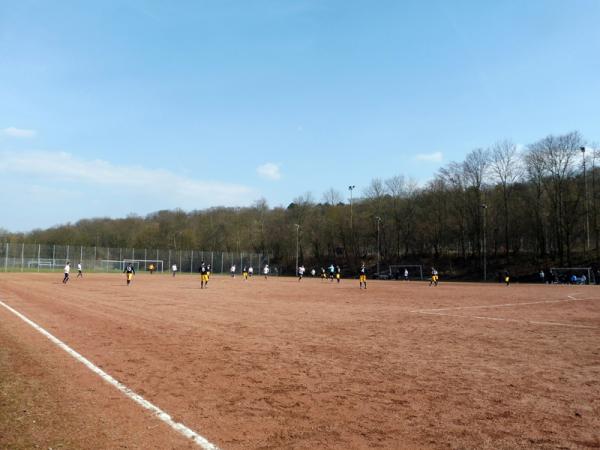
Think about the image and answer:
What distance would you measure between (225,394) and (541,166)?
66.5 m

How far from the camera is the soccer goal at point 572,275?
165ft

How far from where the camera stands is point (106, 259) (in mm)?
75000

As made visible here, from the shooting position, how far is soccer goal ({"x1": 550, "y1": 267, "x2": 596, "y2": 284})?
50188 millimetres

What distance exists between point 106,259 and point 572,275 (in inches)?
2536

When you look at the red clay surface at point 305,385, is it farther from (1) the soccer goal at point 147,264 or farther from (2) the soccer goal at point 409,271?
(1) the soccer goal at point 147,264

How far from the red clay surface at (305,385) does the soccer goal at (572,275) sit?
1644 inches

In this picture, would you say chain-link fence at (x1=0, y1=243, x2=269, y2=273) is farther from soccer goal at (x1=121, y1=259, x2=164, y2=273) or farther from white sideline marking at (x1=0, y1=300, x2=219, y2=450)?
white sideline marking at (x1=0, y1=300, x2=219, y2=450)

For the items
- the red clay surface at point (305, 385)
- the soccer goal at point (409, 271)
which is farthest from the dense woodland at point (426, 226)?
the red clay surface at point (305, 385)

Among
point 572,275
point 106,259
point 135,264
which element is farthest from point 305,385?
point 135,264

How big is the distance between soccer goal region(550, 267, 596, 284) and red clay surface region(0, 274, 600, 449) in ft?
137

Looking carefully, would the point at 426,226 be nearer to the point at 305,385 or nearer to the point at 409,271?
the point at 409,271

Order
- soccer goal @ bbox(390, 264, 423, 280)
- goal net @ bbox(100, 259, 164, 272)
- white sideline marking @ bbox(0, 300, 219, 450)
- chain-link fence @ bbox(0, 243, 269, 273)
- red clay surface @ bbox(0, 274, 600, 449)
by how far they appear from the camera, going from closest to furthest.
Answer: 1. white sideline marking @ bbox(0, 300, 219, 450)
2. red clay surface @ bbox(0, 274, 600, 449)
3. chain-link fence @ bbox(0, 243, 269, 273)
4. soccer goal @ bbox(390, 264, 423, 280)
5. goal net @ bbox(100, 259, 164, 272)

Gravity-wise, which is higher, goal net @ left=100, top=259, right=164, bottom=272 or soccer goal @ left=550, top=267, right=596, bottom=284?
goal net @ left=100, top=259, right=164, bottom=272

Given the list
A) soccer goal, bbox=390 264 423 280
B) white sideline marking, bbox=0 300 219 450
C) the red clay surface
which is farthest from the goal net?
white sideline marking, bbox=0 300 219 450
